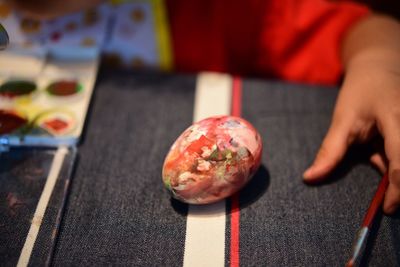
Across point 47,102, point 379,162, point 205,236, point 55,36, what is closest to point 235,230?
point 205,236

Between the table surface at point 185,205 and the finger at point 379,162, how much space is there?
0.01m

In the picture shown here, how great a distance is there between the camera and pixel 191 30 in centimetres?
88

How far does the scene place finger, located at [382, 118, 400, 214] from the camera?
54cm

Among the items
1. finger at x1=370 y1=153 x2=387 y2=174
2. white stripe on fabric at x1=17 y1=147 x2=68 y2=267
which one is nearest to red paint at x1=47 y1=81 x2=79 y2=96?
white stripe on fabric at x1=17 y1=147 x2=68 y2=267

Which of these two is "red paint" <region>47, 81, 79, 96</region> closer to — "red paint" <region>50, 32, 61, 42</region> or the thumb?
"red paint" <region>50, 32, 61, 42</region>

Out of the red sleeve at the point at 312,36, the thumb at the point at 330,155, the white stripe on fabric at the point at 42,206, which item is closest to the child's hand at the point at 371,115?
the thumb at the point at 330,155

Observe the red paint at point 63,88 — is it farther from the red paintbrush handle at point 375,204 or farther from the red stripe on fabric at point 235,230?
the red paintbrush handle at point 375,204

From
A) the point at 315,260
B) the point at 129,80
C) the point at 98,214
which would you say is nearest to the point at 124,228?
the point at 98,214

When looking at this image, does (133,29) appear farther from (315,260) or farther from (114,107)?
(315,260)

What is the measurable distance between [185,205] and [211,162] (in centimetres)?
10

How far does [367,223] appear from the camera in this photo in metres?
0.51

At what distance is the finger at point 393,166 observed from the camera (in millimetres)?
541

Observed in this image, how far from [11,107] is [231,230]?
452 millimetres

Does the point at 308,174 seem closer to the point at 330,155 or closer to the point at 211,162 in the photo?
the point at 330,155
